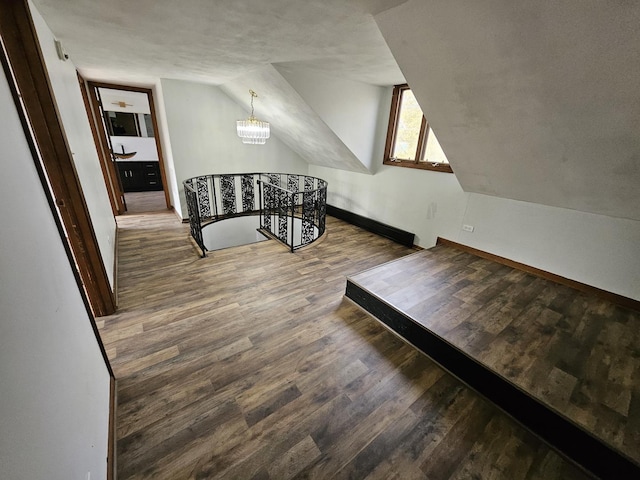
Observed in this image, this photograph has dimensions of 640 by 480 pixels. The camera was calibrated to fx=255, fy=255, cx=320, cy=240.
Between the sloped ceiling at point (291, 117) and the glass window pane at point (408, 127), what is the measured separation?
0.79m

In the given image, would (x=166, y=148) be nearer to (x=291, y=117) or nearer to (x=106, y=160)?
(x=106, y=160)

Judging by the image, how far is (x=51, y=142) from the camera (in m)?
2.04

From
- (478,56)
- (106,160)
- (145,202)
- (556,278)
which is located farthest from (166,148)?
(556,278)

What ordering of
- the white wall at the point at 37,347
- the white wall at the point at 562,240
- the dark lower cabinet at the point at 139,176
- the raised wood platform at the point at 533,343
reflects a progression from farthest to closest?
the dark lower cabinet at the point at 139,176, the white wall at the point at 562,240, the raised wood platform at the point at 533,343, the white wall at the point at 37,347

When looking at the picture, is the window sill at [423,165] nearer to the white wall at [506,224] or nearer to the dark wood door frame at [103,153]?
the white wall at [506,224]

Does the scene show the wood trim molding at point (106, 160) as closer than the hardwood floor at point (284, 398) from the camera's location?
No

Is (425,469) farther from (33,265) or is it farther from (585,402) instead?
(33,265)

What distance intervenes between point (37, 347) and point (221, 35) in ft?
9.16

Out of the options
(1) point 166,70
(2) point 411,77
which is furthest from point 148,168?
(2) point 411,77

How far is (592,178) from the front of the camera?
2.46 metres

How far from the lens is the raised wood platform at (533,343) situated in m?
1.64

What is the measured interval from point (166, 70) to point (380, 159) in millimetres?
3811

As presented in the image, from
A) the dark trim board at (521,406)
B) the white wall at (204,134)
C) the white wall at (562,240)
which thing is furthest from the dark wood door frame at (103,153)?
the white wall at (562,240)

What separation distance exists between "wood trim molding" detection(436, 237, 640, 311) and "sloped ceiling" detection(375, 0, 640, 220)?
0.91 m
